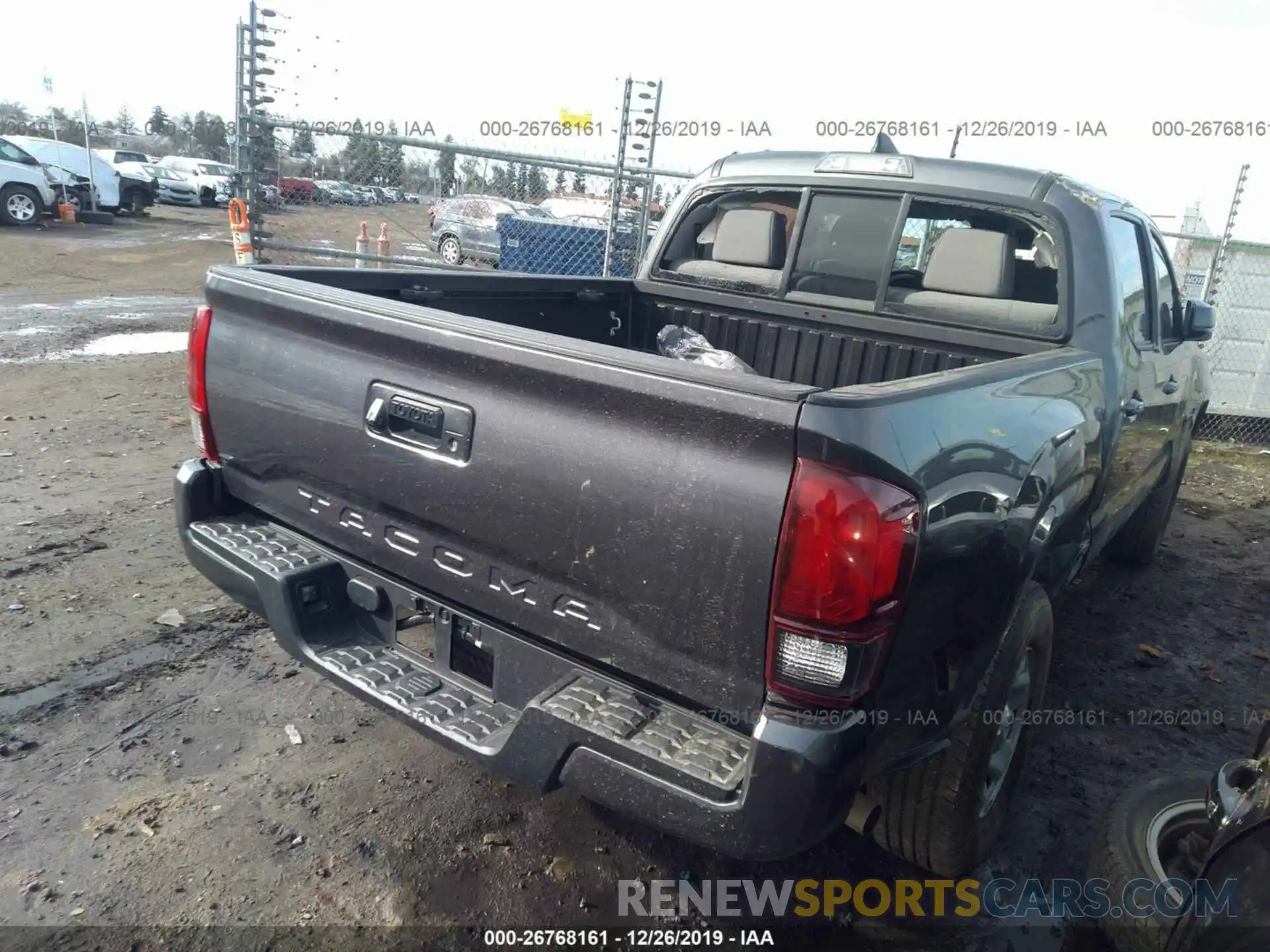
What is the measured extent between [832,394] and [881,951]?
1.66 meters

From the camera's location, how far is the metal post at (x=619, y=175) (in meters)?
7.71

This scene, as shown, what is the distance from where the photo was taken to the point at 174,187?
1185 inches

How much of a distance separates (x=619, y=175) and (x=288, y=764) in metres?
6.30

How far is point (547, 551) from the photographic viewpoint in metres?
2.03

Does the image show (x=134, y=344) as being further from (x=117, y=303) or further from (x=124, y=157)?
(x=124, y=157)

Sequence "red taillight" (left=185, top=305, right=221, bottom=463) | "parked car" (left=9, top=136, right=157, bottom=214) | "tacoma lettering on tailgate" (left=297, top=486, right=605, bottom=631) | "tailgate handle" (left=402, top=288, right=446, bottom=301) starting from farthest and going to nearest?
"parked car" (left=9, top=136, right=157, bottom=214)
"tailgate handle" (left=402, top=288, right=446, bottom=301)
"red taillight" (left=185, top=305, right=221, bottom=463)
"tacoma lettering on tailgate" (left=297, top=486, right=605, bottom=631)

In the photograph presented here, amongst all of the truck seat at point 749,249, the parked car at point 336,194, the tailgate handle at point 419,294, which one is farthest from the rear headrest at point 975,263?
the parked car at point 336,194

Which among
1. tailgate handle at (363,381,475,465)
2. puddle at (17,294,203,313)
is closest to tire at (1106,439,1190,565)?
tailgate handle at (363,381,475,465)

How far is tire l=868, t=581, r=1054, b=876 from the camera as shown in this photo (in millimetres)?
2305

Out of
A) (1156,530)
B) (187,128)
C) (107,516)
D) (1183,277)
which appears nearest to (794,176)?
(1156,530)

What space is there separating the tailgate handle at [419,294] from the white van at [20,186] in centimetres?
1997

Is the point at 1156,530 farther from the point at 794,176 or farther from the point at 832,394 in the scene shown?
the point at 832,394

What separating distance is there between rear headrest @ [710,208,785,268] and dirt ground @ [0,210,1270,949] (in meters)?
2.33

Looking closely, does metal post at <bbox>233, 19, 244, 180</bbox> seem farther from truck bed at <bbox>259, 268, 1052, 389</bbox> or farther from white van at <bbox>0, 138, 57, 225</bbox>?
white van at <bbox>0, 138, 57, 225</bbox>
